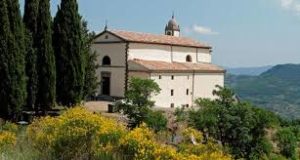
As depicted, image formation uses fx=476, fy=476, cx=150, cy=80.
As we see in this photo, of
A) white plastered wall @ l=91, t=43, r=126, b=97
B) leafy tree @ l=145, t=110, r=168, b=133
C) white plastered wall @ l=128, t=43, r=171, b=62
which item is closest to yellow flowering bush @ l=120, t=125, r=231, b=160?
leafy tree @ l=145, t=110, r=168, b=133

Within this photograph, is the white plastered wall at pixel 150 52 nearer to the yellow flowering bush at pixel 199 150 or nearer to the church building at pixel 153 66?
the church building at pixel 153 66

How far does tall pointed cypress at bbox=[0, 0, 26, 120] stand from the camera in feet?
78.1

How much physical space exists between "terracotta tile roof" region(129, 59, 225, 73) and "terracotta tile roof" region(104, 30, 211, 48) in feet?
5.98

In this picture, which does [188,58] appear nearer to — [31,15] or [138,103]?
[138,103]

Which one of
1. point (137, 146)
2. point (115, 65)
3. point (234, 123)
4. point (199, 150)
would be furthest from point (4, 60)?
point (115, 65)

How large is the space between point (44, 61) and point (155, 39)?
1690 centimetres

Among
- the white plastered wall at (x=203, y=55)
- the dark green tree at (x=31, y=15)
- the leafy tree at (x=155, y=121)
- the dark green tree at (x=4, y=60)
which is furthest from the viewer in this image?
the white plastered wall at (x=203, y=55)

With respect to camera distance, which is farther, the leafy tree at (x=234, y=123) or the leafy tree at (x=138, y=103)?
the leafy tree at (x=234, y=123)

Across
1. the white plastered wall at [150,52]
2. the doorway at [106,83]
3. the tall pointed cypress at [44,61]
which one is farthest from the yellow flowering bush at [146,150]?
the doorway at [106,83]

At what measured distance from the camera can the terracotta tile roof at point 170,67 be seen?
3847cm

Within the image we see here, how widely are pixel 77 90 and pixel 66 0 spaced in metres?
5.69

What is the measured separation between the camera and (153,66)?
39094 millimetres

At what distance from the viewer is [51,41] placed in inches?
1095

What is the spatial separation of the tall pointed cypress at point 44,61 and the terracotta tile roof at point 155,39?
41.2ft
